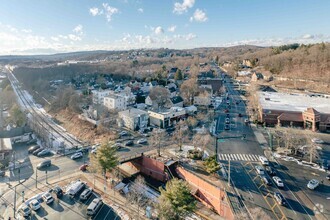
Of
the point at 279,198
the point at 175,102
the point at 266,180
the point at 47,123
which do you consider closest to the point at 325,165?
the point at 266,180

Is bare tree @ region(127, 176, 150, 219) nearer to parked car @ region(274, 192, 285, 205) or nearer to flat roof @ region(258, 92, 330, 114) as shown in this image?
parked car @ region(274, 192, 285, 205)

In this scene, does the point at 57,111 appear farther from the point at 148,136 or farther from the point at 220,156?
the point at 220,156

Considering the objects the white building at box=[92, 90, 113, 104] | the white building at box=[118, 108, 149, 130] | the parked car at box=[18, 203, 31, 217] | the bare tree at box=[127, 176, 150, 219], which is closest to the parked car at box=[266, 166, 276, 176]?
the bare tree at box=[127, 176, 150, 219]

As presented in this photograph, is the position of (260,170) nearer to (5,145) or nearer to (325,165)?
(325,165)

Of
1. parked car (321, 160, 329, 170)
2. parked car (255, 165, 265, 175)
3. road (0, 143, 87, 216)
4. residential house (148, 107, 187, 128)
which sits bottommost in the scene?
road (0, 143, 87, 216)

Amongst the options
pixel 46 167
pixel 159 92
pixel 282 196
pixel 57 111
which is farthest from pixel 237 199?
pixel 57 111

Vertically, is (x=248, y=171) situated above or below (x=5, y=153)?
above
